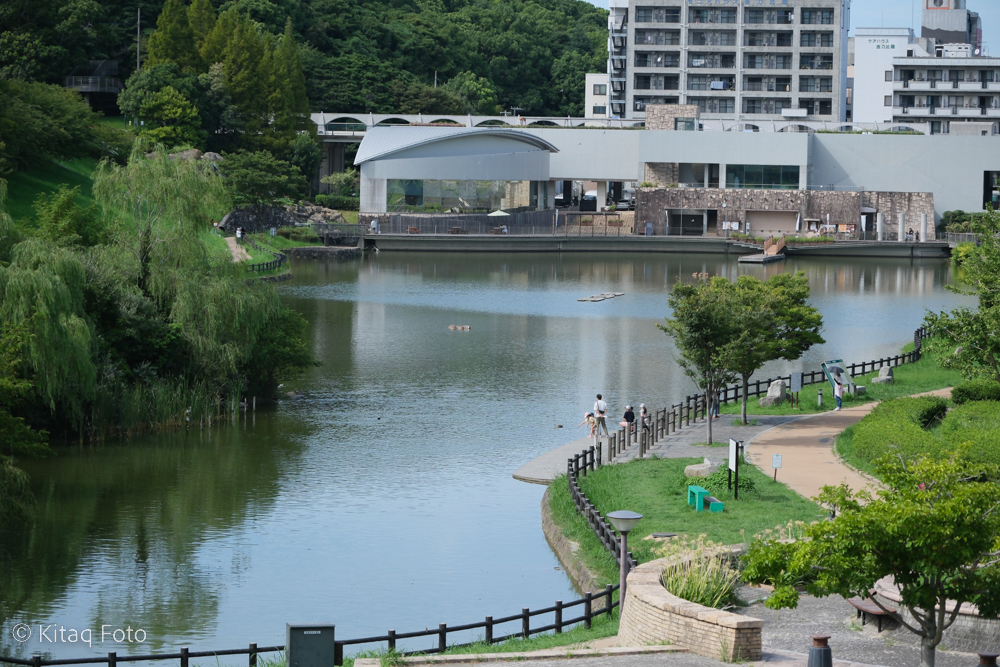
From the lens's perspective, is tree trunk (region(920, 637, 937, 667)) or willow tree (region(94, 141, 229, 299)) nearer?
tree trunk (region(920, 637, 937, 667))

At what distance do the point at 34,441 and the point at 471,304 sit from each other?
36592mm

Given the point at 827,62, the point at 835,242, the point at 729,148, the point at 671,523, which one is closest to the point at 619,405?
the point at 671,523

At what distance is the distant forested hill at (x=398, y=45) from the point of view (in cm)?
9844

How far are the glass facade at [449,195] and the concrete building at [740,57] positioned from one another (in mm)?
31539

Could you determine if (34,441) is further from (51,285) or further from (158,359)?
(158,359)

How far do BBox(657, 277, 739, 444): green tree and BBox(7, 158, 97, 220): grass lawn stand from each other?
4057cm

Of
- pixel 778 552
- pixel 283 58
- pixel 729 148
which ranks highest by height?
pixel 283 58

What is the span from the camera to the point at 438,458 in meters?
31.3

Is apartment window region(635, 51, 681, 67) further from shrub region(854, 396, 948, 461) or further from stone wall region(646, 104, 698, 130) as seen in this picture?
shrub region(854, 396, 948, 461)

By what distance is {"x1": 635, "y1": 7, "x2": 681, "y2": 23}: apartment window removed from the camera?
124 m

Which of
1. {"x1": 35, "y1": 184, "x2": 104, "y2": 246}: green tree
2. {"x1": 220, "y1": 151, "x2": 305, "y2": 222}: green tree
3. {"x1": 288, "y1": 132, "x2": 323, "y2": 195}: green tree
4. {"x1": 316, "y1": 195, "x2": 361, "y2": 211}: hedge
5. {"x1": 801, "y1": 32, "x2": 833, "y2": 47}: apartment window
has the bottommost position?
{"x1": 35, "y1": 184, "x2": 104, "y2": 246}: green tree

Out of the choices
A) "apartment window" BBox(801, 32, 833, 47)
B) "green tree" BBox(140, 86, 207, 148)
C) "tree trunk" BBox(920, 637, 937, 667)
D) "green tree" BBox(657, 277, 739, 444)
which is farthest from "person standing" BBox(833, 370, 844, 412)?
"apartment window" BBox(801, 32, 833, 47)

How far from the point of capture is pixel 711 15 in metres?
124

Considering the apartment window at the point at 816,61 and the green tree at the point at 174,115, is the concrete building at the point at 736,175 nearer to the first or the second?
the green tree at the point at 174,115
